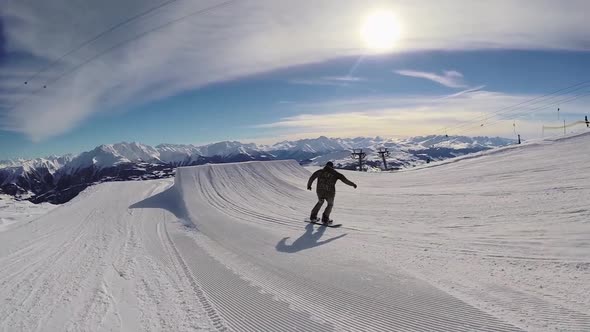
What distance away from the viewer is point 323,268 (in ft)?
18.0

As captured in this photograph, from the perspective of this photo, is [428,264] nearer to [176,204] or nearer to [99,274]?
[99,274]

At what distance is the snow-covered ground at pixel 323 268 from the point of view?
3777 millimetres

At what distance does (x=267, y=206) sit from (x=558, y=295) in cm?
1046

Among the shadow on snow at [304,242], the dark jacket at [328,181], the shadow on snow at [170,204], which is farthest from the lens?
the shadow on snow at [170,204]

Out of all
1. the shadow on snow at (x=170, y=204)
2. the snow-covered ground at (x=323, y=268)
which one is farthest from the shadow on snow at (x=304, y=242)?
the shadow on snow at (x=170, y=204)

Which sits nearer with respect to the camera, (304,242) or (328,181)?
(304,242)

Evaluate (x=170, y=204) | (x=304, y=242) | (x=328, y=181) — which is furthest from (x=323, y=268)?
(x=170, y=204)

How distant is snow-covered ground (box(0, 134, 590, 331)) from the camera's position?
3.78 metres

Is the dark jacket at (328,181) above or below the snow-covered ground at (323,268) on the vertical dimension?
above

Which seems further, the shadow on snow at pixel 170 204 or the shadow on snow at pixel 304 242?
the shadow on snow at pixel 170 204

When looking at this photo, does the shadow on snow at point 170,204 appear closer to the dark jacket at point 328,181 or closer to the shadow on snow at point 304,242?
the dark jacket at point 328,181

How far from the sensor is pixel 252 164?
22156 mm

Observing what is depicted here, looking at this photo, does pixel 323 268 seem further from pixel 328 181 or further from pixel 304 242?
pixel 328 181

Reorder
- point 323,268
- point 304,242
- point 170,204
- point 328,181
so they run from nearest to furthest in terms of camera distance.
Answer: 1. point 323,268
2. point 304,242
3. point 328,181
4. point 170,204
